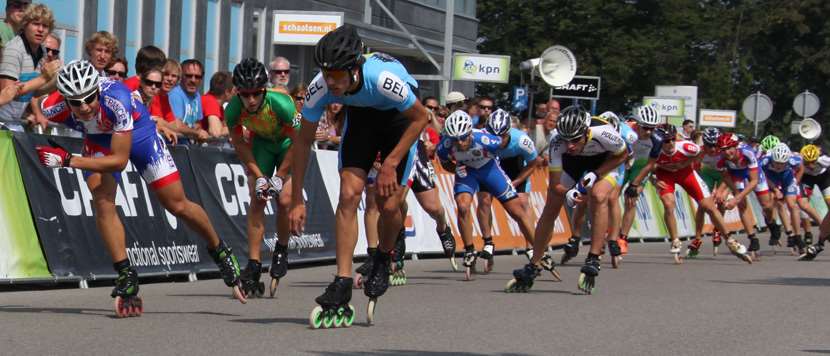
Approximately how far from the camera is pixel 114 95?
383 inches

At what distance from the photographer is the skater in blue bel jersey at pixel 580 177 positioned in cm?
1320

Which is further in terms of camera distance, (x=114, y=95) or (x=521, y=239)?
(x=521, y=239)

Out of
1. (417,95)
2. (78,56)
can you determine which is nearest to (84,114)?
(417,95)

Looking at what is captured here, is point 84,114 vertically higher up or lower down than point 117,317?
higher up

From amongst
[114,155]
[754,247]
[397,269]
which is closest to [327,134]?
[397,269]

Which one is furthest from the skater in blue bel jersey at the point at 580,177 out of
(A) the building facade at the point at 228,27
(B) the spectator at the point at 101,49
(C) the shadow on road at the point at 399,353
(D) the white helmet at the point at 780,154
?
(A) the building facade at the point at 228,27

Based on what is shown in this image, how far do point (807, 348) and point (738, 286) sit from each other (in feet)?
19.5

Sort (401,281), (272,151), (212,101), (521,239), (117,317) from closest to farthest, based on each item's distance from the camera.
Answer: (117,317), (272,151), (401,281), (212,101), (521,239)

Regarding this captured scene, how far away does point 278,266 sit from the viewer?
12.2 metres

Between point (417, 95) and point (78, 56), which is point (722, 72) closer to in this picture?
point (78, 56)

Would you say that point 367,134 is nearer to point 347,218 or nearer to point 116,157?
point 347,218

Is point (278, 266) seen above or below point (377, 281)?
below

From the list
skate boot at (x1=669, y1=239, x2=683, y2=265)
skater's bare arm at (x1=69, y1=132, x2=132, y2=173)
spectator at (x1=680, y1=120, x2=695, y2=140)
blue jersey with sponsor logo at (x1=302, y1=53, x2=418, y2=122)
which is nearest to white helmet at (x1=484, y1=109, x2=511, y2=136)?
skate boot at (x1=669, y1=239, x2=683, y2=265)

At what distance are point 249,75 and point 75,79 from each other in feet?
6.99
